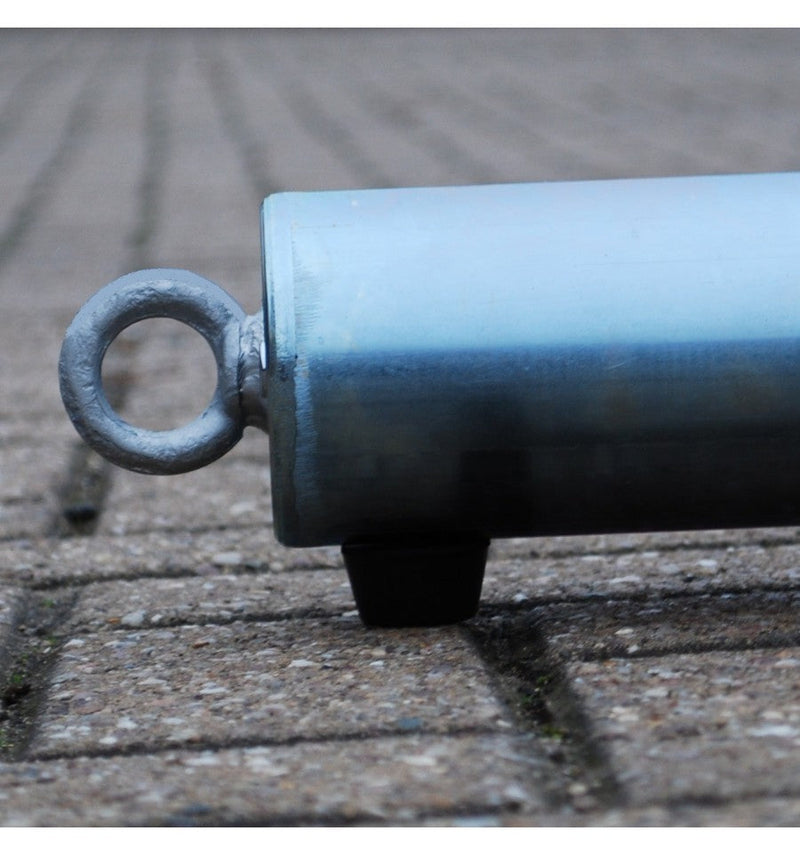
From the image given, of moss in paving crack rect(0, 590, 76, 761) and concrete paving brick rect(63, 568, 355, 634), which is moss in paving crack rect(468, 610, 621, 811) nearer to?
concrete paving brick rect(63, 568, 355, 634)

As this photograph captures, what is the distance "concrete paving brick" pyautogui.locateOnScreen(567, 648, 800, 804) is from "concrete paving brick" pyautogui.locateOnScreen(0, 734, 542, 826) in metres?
0.06

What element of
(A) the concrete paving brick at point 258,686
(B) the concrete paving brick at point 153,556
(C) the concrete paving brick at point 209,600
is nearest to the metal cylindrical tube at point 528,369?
(A) the concrete paving brick at point 258,686

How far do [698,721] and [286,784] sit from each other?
10.0 inches

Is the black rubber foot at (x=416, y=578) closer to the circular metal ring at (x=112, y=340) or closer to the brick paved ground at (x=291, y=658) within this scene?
the brick paved ground at (x=291, y=658)

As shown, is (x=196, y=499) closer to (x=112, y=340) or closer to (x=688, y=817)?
(x=112, y=340)

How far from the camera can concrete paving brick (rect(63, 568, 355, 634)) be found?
1.23 m

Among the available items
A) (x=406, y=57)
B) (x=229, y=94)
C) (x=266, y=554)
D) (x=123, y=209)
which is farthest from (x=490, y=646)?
(x=406, y=57)

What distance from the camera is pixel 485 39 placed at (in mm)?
6645

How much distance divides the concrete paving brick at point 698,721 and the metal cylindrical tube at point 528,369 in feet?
0.41

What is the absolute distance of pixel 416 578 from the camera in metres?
1.10

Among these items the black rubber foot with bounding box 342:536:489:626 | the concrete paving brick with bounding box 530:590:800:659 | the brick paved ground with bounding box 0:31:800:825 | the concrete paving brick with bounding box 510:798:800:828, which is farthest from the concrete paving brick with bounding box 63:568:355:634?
the concrete paving brick with bounding box 510:798:800:828

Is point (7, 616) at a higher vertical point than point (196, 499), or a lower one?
higher

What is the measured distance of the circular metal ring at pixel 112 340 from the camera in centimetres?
108

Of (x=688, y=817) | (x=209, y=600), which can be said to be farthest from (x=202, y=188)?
(x=688, y=817)
